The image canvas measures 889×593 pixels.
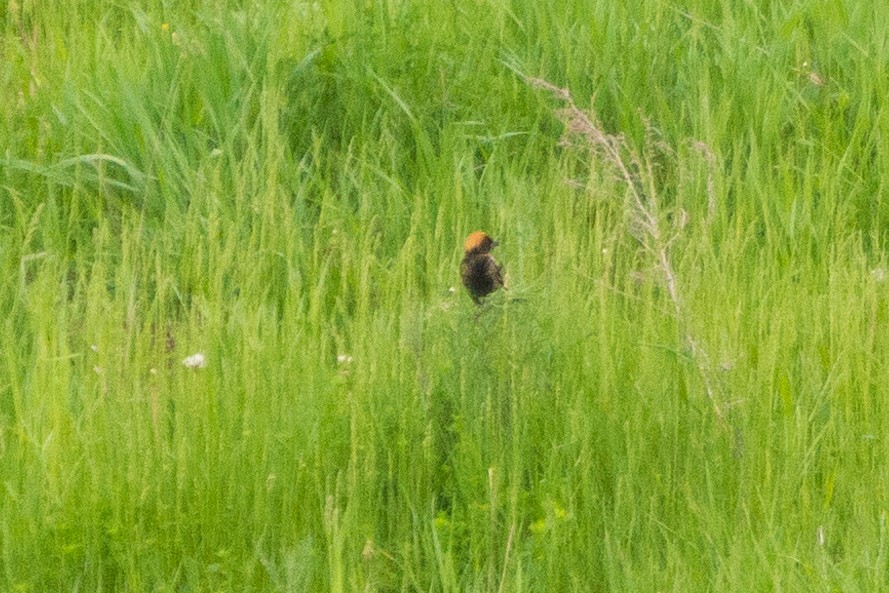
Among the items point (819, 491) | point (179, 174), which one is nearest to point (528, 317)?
point (819, 491)

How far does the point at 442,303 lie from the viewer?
3.16 meters

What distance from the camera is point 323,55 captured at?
14.7 feet

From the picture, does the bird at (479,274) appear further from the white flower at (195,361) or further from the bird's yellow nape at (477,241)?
the white flower at (195,361)

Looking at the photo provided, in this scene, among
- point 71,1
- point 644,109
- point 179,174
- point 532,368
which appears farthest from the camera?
point 71,1

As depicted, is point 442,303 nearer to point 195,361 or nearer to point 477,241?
point 477,241

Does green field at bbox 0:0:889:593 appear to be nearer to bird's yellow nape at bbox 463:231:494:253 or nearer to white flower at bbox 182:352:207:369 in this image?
white flower at bbox 182:352:207:369

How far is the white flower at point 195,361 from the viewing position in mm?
3020

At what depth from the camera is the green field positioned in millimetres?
2625

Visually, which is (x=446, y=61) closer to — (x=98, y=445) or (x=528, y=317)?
(x=528, y=317)

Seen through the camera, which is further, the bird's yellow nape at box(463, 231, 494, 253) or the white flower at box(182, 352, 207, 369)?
the bird's yellow nape at box(463, 231, 494, 253)

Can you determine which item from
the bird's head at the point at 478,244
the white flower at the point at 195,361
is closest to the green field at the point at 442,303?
the white flower at the point at 195,361

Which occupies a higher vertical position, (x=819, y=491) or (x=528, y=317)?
(x=528, y=317)

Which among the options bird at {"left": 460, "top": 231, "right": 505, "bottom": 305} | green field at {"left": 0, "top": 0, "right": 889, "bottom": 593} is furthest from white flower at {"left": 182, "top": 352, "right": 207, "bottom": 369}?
bird at {"left": 460, "top": 231, "right": 505, "bottom": 305}

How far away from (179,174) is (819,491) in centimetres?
218
